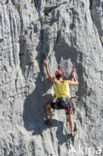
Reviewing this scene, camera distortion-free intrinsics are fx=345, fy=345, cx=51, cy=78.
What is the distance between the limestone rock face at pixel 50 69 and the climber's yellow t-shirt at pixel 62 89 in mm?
296

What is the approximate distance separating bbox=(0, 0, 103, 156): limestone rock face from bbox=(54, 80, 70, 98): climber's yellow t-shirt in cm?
30

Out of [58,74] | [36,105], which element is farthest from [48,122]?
[58,74]

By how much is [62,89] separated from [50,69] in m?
0.58

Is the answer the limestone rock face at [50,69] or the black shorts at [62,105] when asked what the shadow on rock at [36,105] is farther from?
the black shorts at [62,105]

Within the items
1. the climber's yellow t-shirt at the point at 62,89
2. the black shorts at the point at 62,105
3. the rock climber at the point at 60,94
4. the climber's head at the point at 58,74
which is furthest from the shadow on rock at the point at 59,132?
the climber's head at the point at 58,74

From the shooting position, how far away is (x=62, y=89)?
770cm

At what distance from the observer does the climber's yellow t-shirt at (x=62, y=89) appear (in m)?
7.70

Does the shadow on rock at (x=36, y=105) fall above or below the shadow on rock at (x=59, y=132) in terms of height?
above

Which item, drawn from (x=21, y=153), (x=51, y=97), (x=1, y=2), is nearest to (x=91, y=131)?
(x=51, y=97)

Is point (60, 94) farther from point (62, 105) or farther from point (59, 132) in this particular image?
point (59, 132)

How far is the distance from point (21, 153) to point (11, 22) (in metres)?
2.88

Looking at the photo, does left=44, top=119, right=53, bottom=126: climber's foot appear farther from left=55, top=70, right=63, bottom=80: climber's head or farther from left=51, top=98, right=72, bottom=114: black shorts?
left=55, top=70, right=63, bottom=80: climber's head

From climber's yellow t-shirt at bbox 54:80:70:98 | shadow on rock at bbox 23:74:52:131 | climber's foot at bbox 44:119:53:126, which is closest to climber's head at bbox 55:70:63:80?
climber's yellow t-shirt at bbox 54:80:70:98

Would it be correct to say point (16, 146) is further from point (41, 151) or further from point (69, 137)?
point (69, 137)
